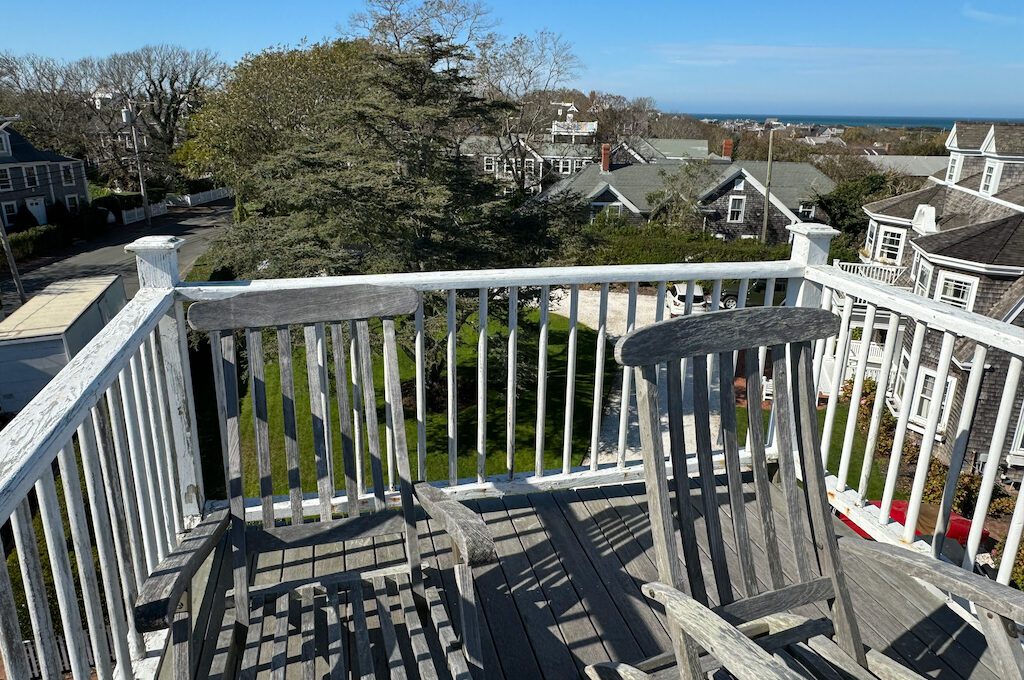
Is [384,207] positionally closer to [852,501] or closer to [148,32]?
[852,501]

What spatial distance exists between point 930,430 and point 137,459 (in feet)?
7.91

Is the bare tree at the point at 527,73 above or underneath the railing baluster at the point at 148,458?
above

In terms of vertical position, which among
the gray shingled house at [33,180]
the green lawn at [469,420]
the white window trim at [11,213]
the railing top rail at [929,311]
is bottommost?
the green lawn at [469,420]

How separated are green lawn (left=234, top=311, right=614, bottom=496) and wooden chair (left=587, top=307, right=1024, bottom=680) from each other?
6.80 metres

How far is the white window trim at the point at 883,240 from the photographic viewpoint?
18.7 m

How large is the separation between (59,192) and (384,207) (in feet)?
81.5

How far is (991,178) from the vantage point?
1538cm

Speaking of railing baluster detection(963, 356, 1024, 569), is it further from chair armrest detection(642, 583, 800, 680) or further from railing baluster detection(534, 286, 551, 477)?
railing baluster detection(534, 286, 551, 477)

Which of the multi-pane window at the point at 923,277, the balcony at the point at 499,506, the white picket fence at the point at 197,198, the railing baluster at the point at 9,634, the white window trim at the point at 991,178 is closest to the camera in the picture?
the railing baluster at the point at 9,634

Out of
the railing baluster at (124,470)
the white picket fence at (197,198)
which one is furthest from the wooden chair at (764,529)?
the white picket fence at (197,198)

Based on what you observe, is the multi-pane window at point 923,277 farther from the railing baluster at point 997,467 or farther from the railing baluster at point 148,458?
the railing baluster at point 148,458

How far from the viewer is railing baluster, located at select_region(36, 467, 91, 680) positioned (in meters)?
1.04

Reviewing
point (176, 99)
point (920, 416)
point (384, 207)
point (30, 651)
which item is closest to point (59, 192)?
point (176, 99)

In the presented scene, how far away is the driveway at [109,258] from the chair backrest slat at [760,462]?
53.1 feet
